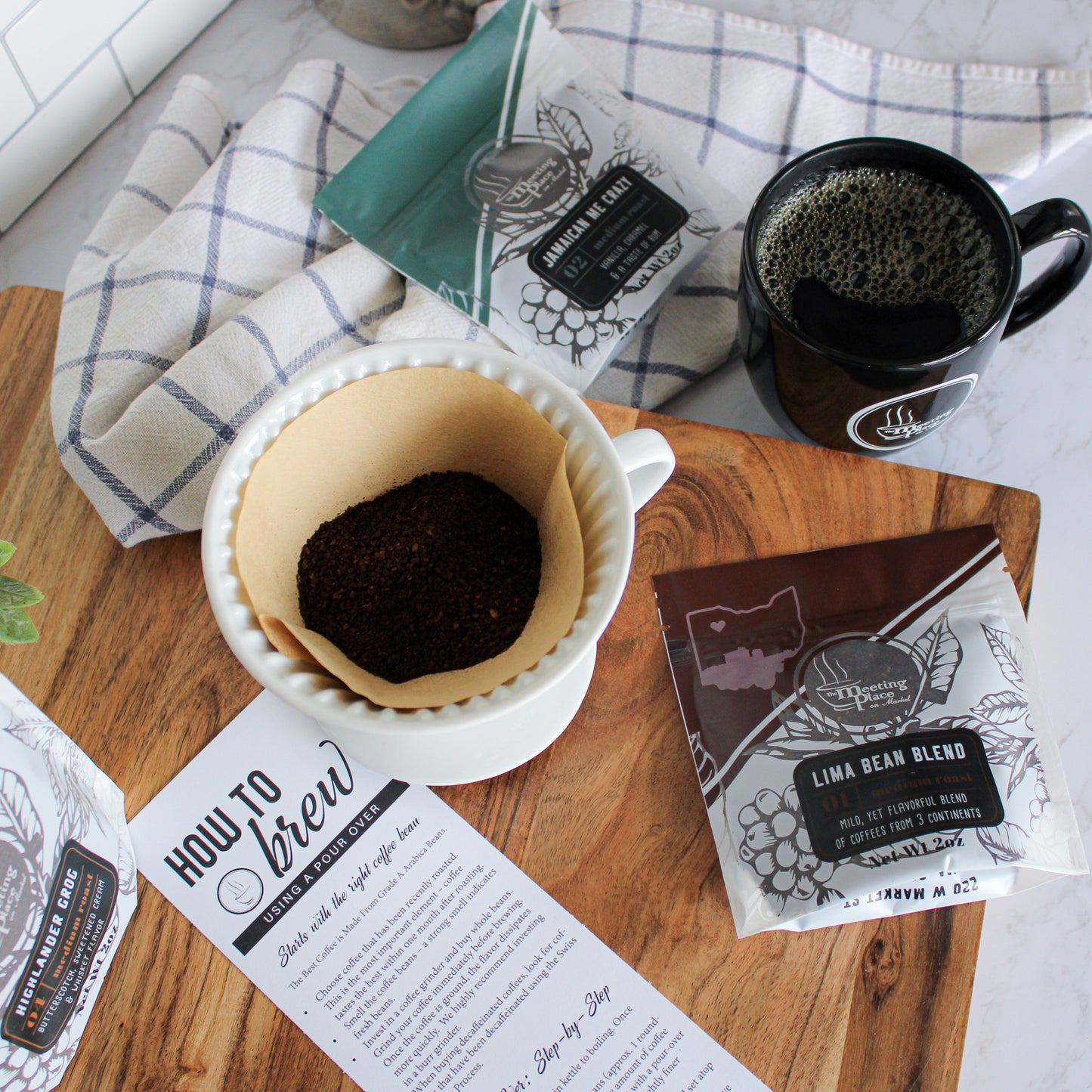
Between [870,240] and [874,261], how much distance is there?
12mm

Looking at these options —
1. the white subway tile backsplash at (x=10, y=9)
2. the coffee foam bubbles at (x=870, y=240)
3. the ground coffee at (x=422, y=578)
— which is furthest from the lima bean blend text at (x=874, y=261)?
the white subway tile backsplash at (x=10, y=9)

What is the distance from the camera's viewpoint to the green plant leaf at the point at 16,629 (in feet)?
1.09

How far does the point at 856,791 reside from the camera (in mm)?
474

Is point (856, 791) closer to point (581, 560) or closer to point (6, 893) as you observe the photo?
point (581, 560)

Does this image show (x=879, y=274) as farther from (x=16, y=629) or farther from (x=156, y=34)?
(x=156, y=34)

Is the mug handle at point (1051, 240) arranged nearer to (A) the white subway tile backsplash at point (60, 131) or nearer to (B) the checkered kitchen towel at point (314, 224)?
(B) the checkered kitchen towel at point (314, 224)

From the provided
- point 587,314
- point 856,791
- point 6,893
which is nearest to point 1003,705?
point 856,791

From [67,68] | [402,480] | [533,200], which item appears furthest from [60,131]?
[402,480]

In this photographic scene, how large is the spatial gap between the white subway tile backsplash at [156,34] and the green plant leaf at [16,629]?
635 millimetres

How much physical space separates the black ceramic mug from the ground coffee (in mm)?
184

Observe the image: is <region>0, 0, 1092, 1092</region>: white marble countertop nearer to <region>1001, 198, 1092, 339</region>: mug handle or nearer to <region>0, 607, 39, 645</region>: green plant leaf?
<region>1001, 198, 1092, 339</region>: mug handle

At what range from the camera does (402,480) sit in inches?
18.5

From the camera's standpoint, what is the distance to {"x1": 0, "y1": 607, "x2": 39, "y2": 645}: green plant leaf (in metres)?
0.33

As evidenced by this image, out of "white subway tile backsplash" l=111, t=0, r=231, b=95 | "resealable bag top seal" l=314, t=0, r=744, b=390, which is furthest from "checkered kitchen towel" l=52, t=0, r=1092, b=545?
"white subway tile backsplash" l=111, t=0, r=231, b=95
